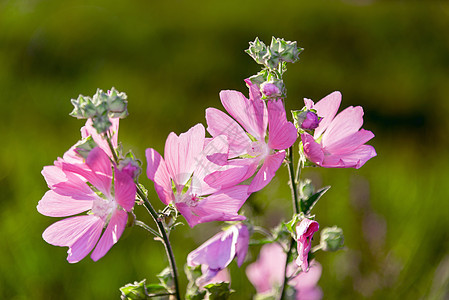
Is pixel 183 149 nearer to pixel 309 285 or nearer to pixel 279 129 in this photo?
pixel 279 129

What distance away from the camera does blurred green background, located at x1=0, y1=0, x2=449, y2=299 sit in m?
1.07

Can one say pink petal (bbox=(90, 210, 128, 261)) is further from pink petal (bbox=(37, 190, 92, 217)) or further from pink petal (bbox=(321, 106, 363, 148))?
pink petal (bbox=(321, 106, 363, 148))

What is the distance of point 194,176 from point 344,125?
7.0 inches

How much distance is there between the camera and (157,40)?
10.3 ft

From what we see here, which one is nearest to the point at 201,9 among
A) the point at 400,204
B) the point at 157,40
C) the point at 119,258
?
the point at 157,40

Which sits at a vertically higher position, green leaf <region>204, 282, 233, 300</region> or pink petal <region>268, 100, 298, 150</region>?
pink petal <region>268, 100, 298, 150</region>

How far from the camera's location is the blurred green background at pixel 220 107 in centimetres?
107

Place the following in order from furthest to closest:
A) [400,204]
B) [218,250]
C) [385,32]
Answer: [385,32] < [400,204] < [218,250]

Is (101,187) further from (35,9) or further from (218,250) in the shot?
(35,9)

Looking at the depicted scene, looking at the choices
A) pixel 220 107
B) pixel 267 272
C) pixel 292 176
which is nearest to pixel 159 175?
pixel 292 176

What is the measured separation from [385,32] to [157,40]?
153 centimetres

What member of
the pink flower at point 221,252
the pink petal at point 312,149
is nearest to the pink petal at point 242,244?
the pink flower at point 221,252

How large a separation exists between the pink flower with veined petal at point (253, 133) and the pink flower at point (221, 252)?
5 cm

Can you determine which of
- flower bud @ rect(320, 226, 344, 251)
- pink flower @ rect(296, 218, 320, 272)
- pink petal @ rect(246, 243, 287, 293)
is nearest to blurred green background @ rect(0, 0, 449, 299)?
pink petal @ rect(246, 243, 287, 293)
